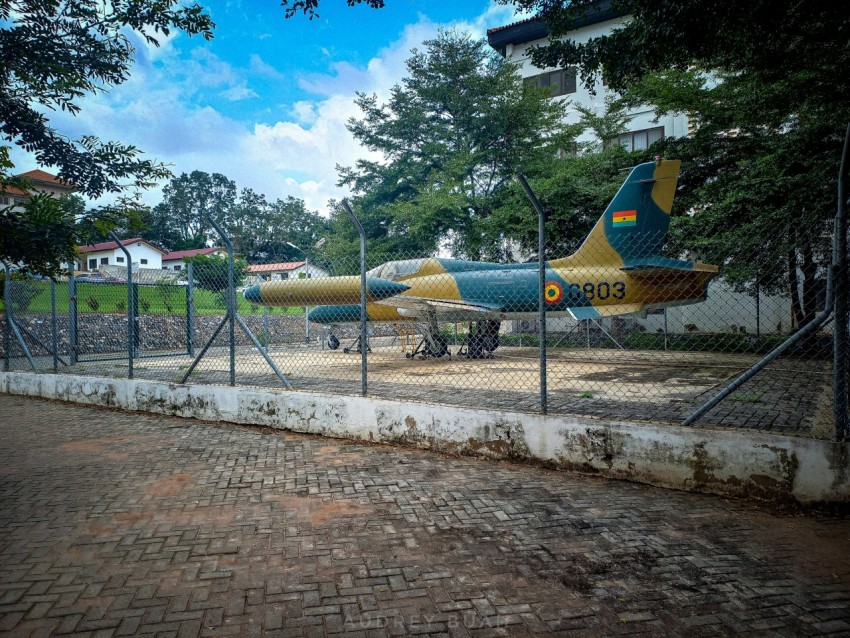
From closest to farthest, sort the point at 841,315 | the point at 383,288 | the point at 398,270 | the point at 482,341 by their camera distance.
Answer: the point at 841,315, the point at 383,288, the point at 482,341, the point at 398,270

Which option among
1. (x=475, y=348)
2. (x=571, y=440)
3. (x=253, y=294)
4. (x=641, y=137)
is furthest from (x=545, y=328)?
(x=641, y=137)

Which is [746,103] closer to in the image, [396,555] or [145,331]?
[396,555]

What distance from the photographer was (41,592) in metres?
2.46

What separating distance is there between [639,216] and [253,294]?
1030 centimetres

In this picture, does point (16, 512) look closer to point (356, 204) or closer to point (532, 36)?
point (356, 204)

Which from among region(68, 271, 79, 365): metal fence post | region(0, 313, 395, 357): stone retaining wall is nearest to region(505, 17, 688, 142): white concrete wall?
region(0, 313, 395, 357): stone retaining wall

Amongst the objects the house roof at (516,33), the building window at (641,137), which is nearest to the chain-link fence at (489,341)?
the building window at (641,137)

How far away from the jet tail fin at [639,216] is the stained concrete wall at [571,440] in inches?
299

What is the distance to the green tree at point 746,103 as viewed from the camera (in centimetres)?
594

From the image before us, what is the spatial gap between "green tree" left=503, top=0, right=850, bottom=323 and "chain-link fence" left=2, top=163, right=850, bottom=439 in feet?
1.98

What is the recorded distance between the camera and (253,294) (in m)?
12.5

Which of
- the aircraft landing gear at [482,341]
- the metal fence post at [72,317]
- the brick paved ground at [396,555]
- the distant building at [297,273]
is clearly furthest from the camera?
the aircraft landing gear at [482,341]

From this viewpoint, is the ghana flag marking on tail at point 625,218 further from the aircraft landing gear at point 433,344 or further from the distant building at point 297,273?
the distant building at point 297,273

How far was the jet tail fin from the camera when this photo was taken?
11477 mm
